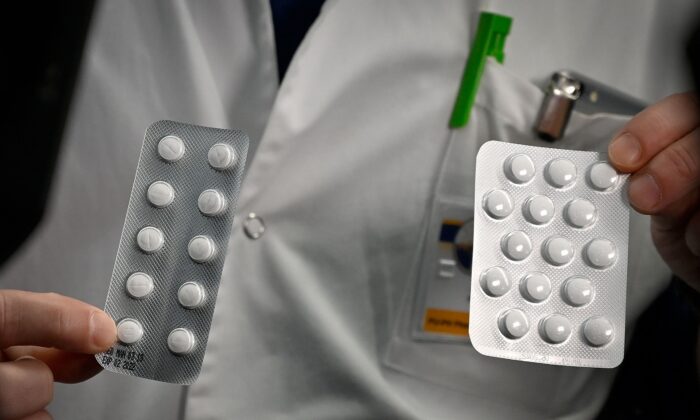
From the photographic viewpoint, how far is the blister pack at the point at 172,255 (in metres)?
0.37

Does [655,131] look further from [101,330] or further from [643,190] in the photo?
[101,330]

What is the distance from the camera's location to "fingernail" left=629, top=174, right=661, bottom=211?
1.24ft

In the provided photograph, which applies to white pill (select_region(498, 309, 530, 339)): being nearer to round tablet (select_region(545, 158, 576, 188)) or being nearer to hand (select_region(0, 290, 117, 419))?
round tablet (select_region(545, 158, 576, 188))

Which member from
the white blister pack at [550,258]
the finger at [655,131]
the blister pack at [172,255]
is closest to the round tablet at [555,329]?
the white blister pack at [550,258]

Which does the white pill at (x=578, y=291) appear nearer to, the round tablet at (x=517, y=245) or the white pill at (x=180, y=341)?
the round tablet at (x=517, y=245)

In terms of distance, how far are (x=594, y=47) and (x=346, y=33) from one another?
0.70 ft

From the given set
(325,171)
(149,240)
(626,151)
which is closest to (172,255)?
(149,240)

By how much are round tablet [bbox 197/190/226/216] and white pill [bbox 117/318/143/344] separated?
0.26ft

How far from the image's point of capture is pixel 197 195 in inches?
14.8

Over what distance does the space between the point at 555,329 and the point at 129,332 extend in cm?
26

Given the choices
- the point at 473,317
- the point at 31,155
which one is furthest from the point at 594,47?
the point at 31,155

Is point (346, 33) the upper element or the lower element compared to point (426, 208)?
upper

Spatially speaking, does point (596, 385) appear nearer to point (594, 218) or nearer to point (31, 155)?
point (594, 218)

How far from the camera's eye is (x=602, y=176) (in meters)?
0.38
